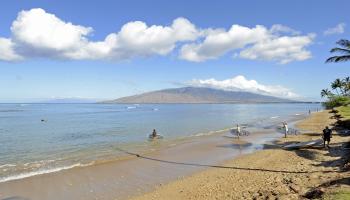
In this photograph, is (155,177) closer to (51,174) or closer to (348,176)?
(51,174)

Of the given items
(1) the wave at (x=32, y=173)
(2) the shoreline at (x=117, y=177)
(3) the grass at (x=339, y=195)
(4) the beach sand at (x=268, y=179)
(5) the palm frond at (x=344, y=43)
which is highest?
(5) the palm frond at (x=344, y=43)

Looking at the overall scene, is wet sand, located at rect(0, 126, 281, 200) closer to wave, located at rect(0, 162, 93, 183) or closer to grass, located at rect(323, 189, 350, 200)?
wave, located at rect(0, 162, 93, 183)

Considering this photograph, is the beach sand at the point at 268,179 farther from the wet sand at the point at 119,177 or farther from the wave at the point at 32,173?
the wave at the point at 32,173

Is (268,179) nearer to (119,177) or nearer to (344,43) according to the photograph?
(119,177)

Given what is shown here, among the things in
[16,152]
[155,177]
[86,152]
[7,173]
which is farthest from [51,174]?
[16,152]

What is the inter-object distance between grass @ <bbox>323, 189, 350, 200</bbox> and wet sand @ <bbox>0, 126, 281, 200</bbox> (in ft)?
29.8

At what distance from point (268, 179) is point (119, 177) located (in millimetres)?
8690

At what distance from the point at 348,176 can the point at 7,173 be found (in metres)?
19.6

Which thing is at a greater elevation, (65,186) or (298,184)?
(298,184)

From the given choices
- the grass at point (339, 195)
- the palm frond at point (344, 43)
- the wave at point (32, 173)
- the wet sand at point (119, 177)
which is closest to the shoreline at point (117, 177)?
the wet sand at point (119, 177)

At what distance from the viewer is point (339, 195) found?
10289mm

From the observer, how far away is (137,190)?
17.3 m

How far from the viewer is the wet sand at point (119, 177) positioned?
1695 cm

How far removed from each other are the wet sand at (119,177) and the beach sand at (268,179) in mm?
1392
